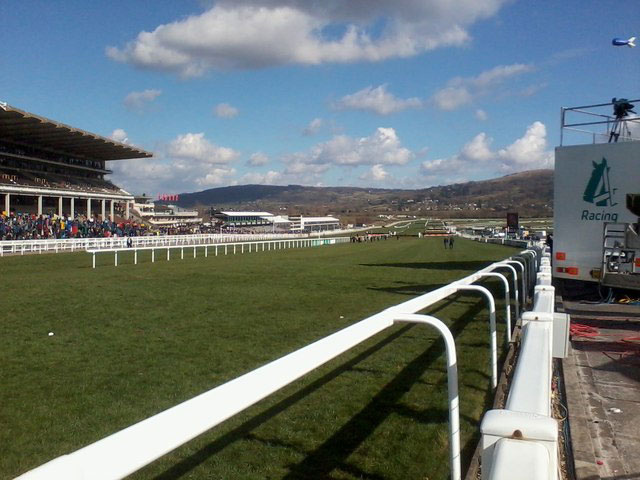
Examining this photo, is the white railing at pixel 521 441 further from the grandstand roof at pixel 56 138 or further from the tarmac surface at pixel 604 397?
the grandstand roof at pixel 56 138

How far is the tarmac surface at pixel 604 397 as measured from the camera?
374 centimetres

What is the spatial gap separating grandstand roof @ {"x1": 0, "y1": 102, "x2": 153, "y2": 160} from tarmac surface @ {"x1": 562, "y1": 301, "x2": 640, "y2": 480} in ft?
148

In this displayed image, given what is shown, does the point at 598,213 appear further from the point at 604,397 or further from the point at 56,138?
the point at 56,138

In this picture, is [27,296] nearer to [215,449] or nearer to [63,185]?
[215,449]

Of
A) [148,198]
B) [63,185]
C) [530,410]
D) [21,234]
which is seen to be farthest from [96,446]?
[148,198]

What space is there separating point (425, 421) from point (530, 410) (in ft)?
8.46

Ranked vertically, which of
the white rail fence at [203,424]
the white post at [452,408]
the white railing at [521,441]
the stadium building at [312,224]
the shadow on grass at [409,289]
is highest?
the white rail fence at [203,424]

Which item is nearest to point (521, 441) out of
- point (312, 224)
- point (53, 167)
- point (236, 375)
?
point (236, 375)

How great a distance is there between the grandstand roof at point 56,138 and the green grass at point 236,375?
39.2 m

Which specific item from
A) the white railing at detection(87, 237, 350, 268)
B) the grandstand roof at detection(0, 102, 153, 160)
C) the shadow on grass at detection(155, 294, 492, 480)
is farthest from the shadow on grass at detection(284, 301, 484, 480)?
the grandstand roof at detection(0, 102, 153, 160)

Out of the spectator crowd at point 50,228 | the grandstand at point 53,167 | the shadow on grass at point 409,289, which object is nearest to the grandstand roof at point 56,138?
the grandstand at point 53,167

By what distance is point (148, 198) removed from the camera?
13275cm

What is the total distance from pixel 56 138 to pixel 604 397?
190 feet

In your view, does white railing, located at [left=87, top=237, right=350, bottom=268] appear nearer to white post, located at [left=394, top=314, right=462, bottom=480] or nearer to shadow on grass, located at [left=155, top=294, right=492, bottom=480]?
shadow on grass, located at [left=155, top=294, right=492, bottom=480]
